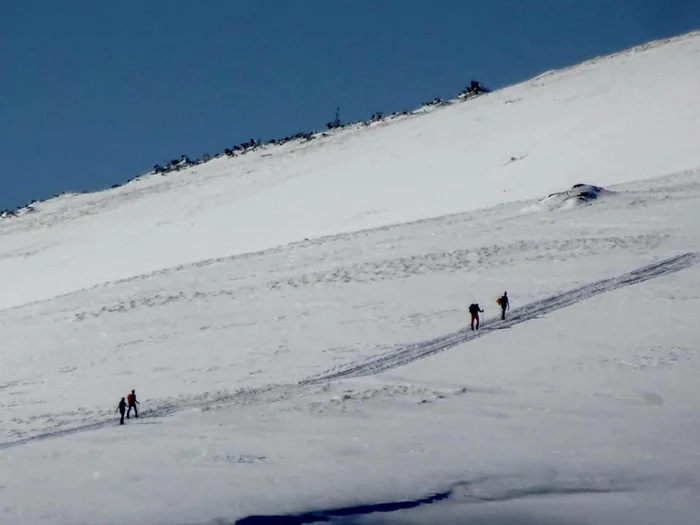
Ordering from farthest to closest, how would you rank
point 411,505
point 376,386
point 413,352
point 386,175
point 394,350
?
1. point 386,175
2. point 394,350
3. point 413,352
4. point 376,386
5. point 411,505

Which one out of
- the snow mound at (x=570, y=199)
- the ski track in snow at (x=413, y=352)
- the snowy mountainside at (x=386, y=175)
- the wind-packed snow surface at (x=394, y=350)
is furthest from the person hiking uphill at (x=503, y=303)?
the snowy mountainside at (x=386, y=175)

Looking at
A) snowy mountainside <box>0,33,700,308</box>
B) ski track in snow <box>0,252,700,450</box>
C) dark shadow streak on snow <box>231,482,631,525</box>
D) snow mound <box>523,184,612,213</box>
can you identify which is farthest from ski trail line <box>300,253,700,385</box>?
snowy mountainside <box>0,33,700,308</box>

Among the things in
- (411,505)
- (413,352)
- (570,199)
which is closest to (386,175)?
(570,199)

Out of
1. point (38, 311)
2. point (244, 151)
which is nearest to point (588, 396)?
point (38, 311)

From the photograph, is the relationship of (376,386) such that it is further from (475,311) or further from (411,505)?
(411,505)

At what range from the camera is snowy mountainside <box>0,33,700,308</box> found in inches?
2344

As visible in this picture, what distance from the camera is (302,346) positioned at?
31094 mm

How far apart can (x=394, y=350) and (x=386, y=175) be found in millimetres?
42962

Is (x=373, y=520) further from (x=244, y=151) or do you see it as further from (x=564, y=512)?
(x=244, y=151)

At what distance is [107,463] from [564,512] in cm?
842

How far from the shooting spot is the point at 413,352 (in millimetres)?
28844

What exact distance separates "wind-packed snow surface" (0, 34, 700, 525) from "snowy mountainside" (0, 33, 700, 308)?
0.37 m

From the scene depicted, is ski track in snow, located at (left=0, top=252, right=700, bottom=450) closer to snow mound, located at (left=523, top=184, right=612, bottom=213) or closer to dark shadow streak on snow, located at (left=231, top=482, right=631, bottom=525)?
dark shadow streak on snow, located at (left=231, top=482, right=631, bottom=525)

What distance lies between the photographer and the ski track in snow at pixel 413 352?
81.9ft
